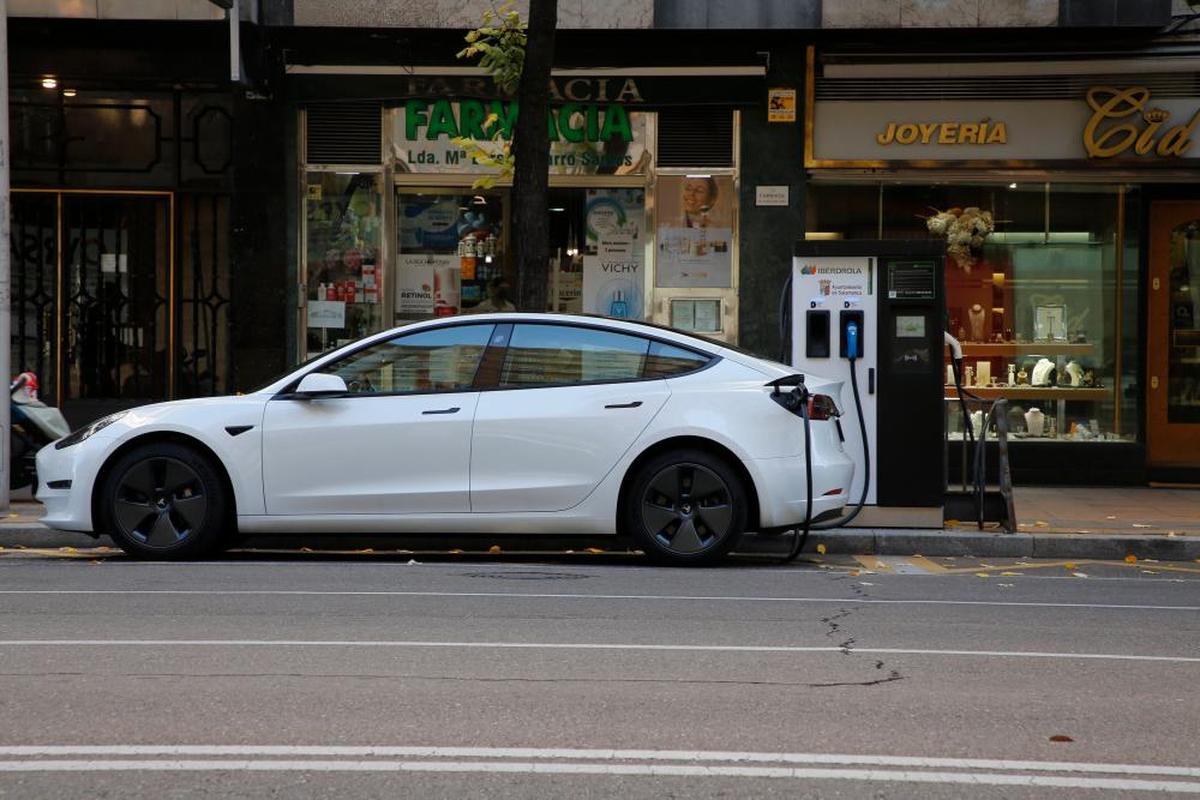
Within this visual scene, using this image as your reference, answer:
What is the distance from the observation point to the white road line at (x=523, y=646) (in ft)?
21.9

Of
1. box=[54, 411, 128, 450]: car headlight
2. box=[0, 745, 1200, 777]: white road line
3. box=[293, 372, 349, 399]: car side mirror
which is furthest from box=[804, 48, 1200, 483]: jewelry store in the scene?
box=[0, 745, 1200, 777]: white road line

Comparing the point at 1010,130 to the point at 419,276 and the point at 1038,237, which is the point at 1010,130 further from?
the point at 419,276

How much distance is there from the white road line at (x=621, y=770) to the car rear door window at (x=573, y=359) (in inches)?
204

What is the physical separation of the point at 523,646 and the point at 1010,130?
10.5 m

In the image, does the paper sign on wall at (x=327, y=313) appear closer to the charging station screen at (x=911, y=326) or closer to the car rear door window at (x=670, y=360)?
the charging station screen at (x=911, y=326)

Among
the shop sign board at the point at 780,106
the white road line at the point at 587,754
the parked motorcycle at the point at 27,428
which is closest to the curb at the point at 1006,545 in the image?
the shop sign board at the point at 780,106

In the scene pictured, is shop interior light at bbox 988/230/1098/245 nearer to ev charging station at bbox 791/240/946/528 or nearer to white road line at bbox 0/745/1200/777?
ev charging station at bbox 791/240/946/528

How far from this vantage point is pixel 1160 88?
15.4 meters

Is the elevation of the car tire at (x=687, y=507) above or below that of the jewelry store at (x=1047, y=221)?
below

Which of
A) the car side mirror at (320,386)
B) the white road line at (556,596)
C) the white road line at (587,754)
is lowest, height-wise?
the white road line at (556,596)

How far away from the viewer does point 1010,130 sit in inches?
610

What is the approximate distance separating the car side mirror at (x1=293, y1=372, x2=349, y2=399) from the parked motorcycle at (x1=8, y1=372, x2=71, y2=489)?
→ 370 centimetres

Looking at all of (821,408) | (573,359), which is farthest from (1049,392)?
(573,359)

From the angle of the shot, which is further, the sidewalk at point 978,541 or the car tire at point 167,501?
the sidewalk at point 978,541
